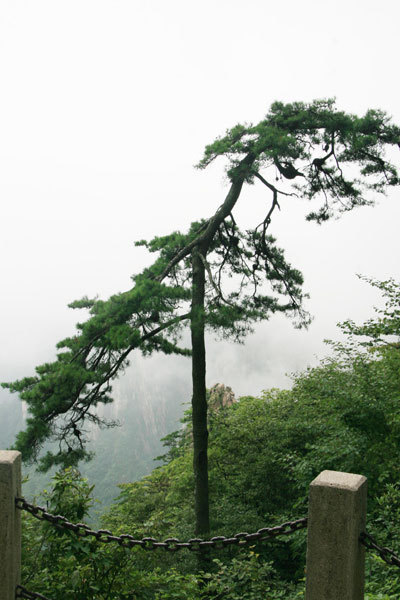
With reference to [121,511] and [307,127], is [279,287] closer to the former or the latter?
[307,127]

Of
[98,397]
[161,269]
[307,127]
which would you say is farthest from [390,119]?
[98,397]

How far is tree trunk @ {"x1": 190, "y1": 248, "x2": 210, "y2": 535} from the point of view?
7.10 metres

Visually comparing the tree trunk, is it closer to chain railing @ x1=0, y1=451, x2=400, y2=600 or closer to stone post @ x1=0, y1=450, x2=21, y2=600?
stone post @ x1=0, y1=450, x2=21, y2=600

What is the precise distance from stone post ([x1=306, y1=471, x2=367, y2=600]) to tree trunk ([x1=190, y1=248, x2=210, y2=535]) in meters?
5.03

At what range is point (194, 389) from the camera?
7.40m

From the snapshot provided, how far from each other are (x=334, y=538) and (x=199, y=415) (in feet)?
18.6

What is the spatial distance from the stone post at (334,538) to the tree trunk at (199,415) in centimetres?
503

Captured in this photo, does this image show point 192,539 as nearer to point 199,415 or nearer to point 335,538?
point 335,538

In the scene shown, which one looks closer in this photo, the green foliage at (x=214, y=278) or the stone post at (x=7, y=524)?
the stone post at (x=7, y=524)

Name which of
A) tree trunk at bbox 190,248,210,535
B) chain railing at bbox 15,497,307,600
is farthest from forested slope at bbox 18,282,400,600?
chain railing at bbox 15,497,307,600

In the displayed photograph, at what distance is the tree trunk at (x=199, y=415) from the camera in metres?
7.10

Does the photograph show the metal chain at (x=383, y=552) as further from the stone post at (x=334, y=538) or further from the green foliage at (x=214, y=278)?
the green foliage at (x=214, y=278)

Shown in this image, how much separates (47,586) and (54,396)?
10.8ft

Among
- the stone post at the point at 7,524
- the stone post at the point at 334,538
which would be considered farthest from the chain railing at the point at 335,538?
the stone post at the point at 7,524
